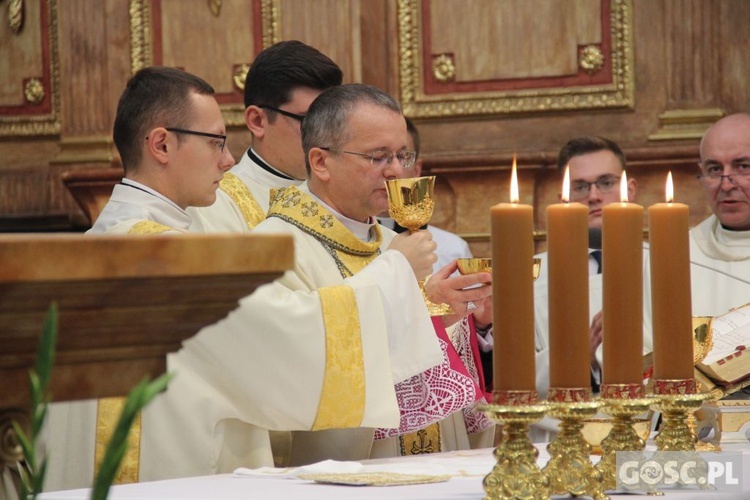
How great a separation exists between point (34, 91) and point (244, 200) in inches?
129

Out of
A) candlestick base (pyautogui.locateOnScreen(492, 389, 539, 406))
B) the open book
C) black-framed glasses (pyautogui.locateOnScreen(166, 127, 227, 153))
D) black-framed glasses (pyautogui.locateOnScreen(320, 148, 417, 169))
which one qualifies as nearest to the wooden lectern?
candlestick base (pyautogui.locateOnScreen(492, 389, 539, 406))

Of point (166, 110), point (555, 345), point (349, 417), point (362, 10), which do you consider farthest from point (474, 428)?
point (362, 10)

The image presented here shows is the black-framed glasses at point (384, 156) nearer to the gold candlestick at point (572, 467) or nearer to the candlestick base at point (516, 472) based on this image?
the gold candlestick at point (572, 467)

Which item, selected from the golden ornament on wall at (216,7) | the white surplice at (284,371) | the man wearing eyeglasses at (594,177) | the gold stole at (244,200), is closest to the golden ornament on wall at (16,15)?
the golden ornament on wall at (216,7)

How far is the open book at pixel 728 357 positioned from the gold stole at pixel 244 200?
172cm

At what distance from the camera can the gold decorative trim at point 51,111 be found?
23.9ft

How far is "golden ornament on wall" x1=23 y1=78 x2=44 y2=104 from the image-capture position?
732 cm

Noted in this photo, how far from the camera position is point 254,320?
10.3 feet

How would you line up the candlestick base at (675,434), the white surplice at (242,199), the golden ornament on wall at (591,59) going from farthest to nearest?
the golden ornament on wall at (591,59), the white surplice at (242,199), the candlestick base at (675,434)

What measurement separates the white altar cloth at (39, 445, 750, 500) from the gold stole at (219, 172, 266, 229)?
1.71 m

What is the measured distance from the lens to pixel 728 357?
10.2ft

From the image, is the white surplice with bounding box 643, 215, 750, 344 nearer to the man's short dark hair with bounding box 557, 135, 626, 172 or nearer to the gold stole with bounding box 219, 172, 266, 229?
the man's short dark hair with bounding box 557, 135, 626, 172

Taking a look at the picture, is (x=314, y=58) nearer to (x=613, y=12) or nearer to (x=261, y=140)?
(x=261, y=140)

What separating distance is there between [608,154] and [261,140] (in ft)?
6.09
